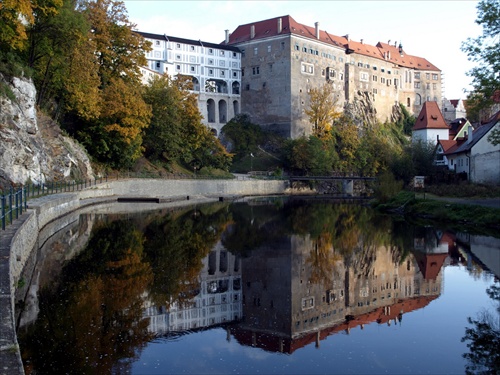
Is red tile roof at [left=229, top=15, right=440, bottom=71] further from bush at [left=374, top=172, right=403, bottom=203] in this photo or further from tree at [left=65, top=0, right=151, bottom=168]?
bush at [left=374, top=172, right=403, bottom=203]

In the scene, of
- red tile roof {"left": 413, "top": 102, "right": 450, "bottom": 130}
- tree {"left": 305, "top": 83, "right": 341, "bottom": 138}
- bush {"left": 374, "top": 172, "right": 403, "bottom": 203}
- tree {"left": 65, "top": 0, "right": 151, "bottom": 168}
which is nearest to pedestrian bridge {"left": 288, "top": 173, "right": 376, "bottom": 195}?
tree {"left": 305, "top": 83, "right": 341, "bottom": 138}

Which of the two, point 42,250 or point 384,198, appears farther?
point 384,198

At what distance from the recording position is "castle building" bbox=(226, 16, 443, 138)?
273 ft

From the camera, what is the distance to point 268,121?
84625mm

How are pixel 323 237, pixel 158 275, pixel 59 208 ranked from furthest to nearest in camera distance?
pixel 59 208, pixel 323 237, pixel 158 275

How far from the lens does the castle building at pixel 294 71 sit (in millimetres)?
83125

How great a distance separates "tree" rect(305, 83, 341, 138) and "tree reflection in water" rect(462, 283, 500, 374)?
Answer: 71.0m

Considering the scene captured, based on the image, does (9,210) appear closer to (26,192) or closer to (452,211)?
(26,192)

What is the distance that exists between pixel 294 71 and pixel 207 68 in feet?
43.0

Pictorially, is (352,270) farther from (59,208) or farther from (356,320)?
(59,208)

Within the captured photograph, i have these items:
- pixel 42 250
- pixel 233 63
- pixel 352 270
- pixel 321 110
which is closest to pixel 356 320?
pixel 352 270

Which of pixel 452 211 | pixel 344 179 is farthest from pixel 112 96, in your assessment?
pixel 344 179

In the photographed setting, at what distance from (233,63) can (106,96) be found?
1788 inches

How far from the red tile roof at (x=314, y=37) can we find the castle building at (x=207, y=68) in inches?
203
